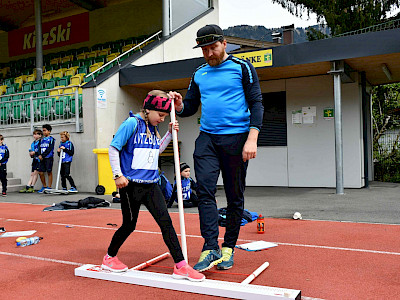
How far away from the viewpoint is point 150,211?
13.0 ft

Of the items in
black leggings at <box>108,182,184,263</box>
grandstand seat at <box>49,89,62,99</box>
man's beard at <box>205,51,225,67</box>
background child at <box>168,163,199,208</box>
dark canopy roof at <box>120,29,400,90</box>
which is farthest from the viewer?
grandstand seat at <box>49,89,62,99</box>

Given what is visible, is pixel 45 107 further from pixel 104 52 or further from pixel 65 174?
pixel 104 52

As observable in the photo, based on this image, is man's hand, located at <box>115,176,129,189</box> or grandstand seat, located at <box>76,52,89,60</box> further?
grandstand seat, located at <box>76,52,89,60</box>

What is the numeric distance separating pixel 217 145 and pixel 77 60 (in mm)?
17978

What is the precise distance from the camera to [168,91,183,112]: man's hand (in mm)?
4041

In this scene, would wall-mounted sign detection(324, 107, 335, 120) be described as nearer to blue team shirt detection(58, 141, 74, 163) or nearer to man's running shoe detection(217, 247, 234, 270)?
blue team shirt detection(58, 141, 74, 163)

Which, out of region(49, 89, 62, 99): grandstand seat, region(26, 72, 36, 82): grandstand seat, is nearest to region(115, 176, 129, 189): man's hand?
region(49, 89, 62, 99): grandstand seat

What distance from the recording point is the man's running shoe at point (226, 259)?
4160 mm

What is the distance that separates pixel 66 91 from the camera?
1503 cm

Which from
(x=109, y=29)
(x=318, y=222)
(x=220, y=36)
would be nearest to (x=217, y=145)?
(x=220, y=36)

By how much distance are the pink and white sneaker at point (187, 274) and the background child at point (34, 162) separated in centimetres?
1118

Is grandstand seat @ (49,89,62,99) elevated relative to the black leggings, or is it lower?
elevated

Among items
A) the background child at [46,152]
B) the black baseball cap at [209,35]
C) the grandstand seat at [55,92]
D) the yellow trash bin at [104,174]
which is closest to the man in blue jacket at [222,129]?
the black baseball cap at [209,35]

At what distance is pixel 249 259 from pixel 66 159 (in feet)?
32.0
